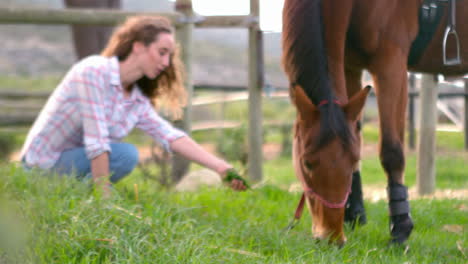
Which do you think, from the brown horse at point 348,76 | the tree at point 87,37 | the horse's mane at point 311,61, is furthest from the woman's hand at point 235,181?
the tree at point 87,37

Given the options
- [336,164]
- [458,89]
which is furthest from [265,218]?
[458,89]

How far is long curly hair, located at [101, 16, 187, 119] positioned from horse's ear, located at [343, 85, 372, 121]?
4.91 feet

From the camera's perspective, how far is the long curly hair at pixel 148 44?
3.43m

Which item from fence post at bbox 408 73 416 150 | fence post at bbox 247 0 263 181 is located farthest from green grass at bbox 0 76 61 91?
fence post at bbox 247 0 263 181

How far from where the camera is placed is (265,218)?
3262 millimetres

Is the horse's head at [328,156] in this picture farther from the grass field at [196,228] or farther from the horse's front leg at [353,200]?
the horse's front leg at [353,200]

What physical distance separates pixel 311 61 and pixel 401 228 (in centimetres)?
→ 112

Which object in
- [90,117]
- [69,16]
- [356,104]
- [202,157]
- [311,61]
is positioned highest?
[69,16]

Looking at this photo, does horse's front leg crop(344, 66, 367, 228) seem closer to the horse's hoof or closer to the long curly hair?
the horse's hoof

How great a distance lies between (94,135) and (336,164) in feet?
5.23

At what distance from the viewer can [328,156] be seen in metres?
2.44

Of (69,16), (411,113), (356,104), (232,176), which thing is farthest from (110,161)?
(411,113)

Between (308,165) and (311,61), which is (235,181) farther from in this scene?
(311,61)

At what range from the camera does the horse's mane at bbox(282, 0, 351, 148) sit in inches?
97.0
